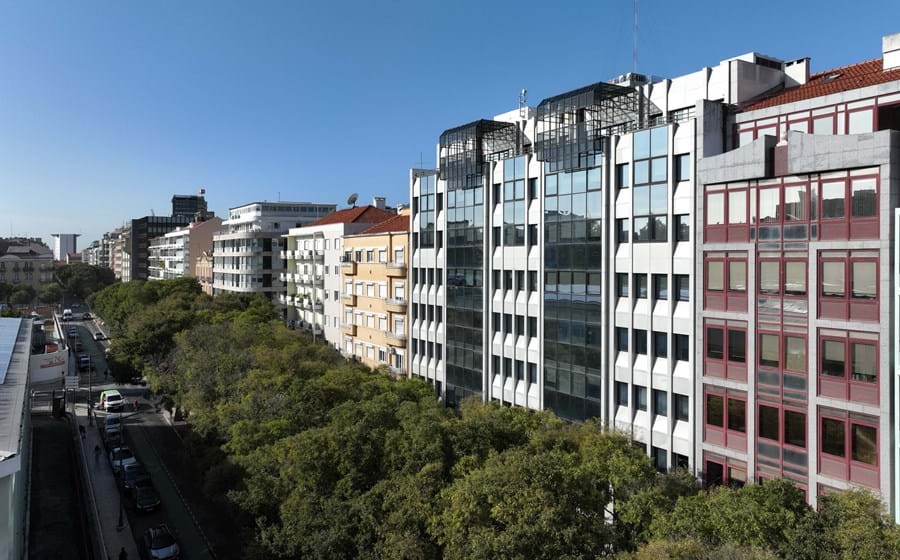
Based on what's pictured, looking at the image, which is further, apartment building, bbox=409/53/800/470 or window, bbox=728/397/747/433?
apartment building, bbox=409/53/800/470

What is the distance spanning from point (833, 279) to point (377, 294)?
42.8 m

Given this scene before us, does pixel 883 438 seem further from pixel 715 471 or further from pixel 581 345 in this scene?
pixel 581 345

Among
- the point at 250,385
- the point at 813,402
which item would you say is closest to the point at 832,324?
the point at 813,402

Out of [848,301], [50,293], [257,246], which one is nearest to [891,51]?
[848,301]

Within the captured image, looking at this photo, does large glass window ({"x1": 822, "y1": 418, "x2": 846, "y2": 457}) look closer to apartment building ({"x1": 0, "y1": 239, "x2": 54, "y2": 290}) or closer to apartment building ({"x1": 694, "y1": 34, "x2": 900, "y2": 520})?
apartment building ({"x1": 694, "y1": 34, "x2": 900, "y2": 520})

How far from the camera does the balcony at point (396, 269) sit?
58594mm

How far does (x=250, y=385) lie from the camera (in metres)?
37.2

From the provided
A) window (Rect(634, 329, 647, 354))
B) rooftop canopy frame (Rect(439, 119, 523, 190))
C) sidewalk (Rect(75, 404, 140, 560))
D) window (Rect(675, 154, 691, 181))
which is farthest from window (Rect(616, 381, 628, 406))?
sidewalk (Rect(75, 404, 140, 560))

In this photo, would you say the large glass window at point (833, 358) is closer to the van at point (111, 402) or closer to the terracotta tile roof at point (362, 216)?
the terracotta tile roof at point (362, 216)

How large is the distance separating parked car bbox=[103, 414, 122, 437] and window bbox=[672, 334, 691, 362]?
44.0 m

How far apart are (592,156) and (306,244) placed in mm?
52464

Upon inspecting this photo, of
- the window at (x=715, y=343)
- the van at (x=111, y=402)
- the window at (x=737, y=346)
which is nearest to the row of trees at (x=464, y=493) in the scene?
the window at (x=715, y=343)

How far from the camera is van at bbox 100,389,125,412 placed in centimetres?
6550

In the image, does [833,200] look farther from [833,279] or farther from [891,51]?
[891,51]
